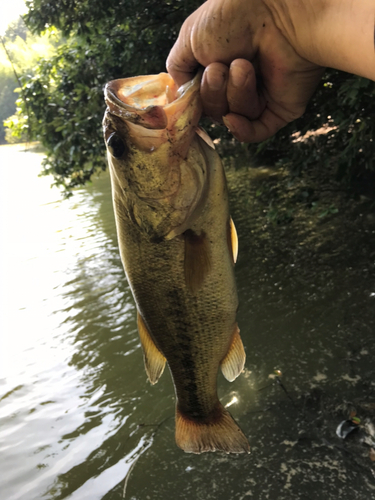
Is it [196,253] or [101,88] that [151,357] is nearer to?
[196,253]

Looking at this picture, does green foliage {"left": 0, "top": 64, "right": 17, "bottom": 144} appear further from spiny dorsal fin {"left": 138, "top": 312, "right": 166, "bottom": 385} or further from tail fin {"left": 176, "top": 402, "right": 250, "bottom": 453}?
tail fin {"left": 176, "top": 402, "right": 250, "bottom": 453}

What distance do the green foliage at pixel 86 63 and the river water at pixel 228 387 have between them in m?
2.61

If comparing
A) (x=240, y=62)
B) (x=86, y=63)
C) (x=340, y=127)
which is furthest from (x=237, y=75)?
(x=86, y=63)

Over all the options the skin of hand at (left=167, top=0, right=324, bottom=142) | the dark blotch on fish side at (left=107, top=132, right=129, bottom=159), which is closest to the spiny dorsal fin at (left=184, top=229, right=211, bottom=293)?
the dark blotch on fish side at (left=107, top=132, right=129, bottom=159)

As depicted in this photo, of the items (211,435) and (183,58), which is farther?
(211,435)

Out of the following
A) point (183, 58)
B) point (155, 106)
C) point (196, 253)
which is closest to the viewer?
point (155, 106)

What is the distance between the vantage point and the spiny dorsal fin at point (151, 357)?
7.35 ft

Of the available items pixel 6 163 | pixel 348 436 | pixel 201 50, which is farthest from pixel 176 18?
pixel 6 163

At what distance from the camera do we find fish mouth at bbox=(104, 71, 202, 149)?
1.64 m

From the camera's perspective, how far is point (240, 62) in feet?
5.92

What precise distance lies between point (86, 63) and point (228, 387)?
6262mm

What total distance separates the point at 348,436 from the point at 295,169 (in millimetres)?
3056

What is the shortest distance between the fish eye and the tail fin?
1.54 meters

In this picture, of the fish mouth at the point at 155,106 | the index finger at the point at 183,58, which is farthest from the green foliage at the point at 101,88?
the fish mouth at the point at 155,106
